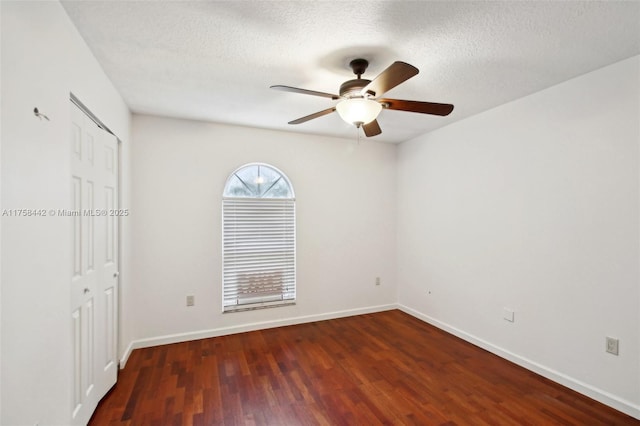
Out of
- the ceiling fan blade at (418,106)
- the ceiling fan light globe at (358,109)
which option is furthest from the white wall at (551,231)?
the ceiling fan light globe at (358,109)

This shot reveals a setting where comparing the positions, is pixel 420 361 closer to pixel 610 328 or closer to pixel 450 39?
pixel 610 328

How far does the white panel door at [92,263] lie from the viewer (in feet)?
6.09

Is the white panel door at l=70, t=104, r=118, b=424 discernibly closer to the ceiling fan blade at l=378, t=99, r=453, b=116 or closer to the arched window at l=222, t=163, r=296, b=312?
the arched window at l=222, t=163, r=296, b=312

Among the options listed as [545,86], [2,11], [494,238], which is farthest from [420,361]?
[2,11]

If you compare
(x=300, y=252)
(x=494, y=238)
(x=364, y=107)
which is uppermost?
(x=364, y=107)

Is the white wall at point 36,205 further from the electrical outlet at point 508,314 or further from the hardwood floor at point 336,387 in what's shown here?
the electrical outlet at point 508,314

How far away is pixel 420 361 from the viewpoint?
9.58 feet

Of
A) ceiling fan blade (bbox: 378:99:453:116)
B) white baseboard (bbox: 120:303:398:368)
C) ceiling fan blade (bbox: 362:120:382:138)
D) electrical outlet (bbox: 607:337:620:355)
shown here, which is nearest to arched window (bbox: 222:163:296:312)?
white baseboard (bbox: 120:303:398:368)

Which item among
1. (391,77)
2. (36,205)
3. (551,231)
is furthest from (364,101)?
(551,231)

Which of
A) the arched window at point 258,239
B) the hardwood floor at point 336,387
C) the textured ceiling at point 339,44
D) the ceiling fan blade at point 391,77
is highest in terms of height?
the textured ceiling at point 339,44

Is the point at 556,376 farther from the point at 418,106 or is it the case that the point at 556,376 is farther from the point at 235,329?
the point at 235,329

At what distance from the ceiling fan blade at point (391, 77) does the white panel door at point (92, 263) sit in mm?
1846

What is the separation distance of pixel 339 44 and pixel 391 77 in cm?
47

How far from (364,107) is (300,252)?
2.44 m
